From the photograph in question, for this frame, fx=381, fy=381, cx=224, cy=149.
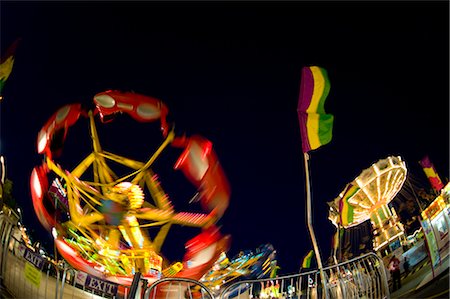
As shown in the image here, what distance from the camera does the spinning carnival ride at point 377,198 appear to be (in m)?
12.4

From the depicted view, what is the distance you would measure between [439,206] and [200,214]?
5.17m

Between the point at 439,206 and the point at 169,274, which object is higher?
the point at 439,206

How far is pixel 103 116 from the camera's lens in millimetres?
8609

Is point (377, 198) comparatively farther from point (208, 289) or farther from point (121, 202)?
point (208, 289)

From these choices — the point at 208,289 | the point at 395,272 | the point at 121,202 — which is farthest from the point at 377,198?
the point at 208,289

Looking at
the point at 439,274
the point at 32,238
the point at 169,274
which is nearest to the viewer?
the point at 439,274

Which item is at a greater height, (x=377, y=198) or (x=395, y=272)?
(x=377, y=198)

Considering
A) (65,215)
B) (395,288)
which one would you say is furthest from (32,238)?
(395,288)

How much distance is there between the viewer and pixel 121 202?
8734 mm

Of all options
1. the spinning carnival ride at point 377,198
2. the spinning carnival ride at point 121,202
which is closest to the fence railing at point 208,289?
the spinning carnival ride at point 121,202

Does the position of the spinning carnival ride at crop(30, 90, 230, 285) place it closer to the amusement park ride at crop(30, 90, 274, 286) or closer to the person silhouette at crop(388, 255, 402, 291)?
the amusement park ride at crop(30, 90, 274, 286)

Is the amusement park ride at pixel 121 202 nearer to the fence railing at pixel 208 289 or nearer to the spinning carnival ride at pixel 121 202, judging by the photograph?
the spinning carnival ride at pixel 121 202

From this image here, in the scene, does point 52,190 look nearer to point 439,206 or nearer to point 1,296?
point 1,296

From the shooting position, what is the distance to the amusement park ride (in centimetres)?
852
